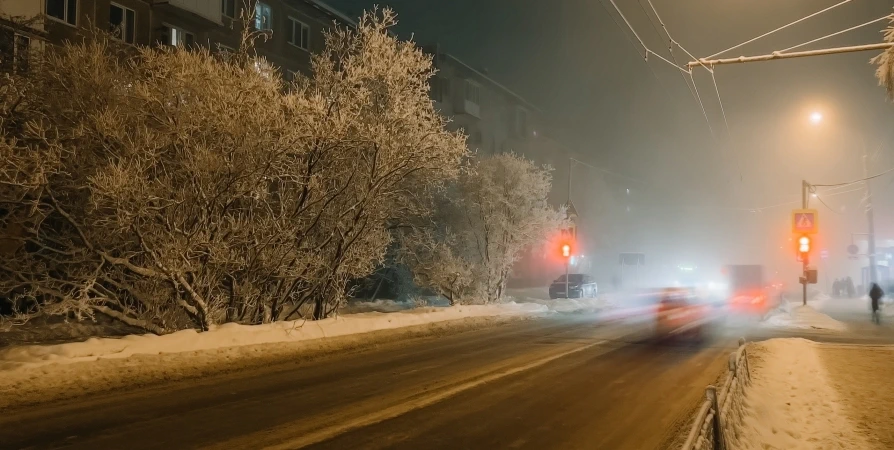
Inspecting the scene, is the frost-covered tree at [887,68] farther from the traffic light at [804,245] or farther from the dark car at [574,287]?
the dark car at [574,287]

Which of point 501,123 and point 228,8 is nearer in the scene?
point 228,8

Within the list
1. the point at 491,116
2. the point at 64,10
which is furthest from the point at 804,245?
the point at 491,116

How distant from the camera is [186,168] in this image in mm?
13008

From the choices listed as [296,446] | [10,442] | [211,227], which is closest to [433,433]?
[296,446]

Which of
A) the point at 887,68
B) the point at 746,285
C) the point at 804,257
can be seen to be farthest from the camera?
the point at 746,285

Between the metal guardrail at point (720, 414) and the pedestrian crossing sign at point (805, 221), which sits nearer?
the metal guardrail at point (720, 414)

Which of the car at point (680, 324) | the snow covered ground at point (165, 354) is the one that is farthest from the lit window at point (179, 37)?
the car at point (680, 324)

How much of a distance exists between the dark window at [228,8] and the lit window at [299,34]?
13.2ft

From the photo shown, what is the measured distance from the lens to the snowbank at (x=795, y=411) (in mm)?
7211

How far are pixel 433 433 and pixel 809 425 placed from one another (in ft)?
15.4

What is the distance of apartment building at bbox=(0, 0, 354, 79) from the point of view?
55.8 feet

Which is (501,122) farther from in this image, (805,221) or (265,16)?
(805,221)

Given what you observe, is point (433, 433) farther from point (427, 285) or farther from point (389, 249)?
point (389, 249)

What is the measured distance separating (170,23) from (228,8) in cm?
400
